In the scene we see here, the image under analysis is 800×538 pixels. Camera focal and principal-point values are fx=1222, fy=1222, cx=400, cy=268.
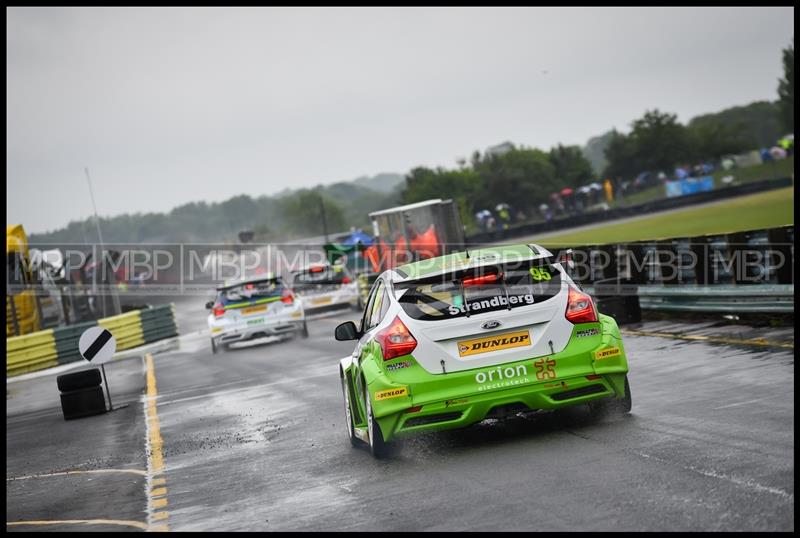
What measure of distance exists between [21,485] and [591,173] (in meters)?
150

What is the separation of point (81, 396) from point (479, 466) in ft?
35.0

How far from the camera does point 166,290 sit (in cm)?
7531

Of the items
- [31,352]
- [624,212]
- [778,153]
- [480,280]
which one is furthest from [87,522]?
[778,153]

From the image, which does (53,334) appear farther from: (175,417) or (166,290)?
(166,290)

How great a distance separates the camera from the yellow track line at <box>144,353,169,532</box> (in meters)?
8.37

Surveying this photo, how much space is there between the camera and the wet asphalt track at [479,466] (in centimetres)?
677

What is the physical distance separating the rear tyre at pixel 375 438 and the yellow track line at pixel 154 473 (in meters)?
1.64

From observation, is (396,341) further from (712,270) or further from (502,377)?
(712,270)

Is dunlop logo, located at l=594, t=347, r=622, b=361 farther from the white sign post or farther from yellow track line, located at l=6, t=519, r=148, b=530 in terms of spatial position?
the white sign post

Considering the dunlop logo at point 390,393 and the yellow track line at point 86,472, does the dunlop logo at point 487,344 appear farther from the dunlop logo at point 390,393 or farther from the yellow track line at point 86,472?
the yellow track line at point 86,472

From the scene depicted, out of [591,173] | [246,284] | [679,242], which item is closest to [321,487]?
[679,242]

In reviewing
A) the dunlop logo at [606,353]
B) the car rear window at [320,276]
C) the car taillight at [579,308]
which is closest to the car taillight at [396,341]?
the car taillight at [579,308]

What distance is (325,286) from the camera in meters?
35.8

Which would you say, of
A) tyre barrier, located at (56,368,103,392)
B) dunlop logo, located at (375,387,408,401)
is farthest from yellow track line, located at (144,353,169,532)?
dunlop logo, located at (375,387,408,401)
